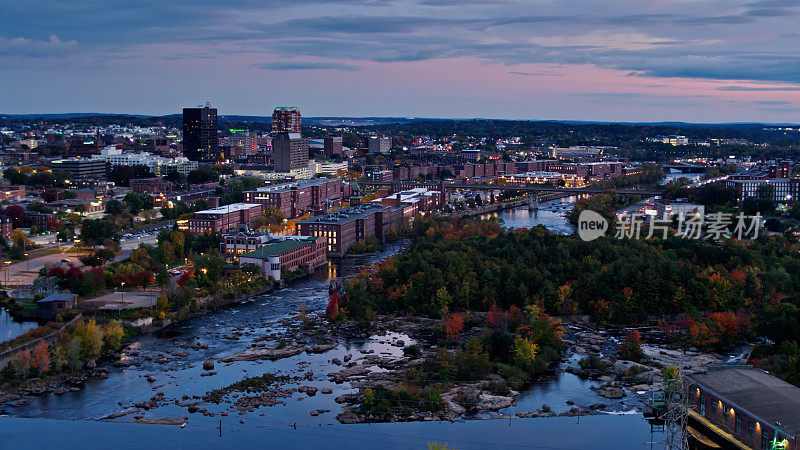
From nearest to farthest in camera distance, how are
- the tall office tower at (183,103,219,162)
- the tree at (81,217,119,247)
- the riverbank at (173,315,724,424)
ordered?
the riverbank at (173,315,724,424) < the tree at (81,217,119,247) < the tall office tower at (183,103,219,162)

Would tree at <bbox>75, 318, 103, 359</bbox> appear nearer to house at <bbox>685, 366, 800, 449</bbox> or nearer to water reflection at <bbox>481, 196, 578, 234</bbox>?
house at <bbox>685, 366, 800, 449</bbox>

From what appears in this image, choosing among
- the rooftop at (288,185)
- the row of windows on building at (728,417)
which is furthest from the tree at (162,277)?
the rooftop at (288,185)

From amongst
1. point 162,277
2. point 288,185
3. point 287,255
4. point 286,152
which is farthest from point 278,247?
point 286,152

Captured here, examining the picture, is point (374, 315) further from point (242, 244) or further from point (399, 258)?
point (242, 244)

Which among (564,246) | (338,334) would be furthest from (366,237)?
(338,334)

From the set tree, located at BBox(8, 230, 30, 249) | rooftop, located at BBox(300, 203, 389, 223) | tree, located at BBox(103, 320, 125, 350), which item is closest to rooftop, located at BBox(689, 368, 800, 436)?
tree, located at BBox(103, 320, 125, 350)

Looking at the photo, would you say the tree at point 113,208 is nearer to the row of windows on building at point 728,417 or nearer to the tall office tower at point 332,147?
the row of windows on building at point 728,417
